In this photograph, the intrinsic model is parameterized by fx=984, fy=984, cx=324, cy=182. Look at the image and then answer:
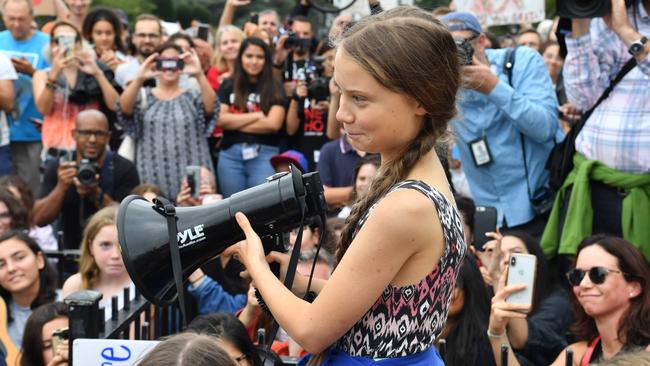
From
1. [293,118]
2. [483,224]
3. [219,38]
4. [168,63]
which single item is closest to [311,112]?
[293,118]

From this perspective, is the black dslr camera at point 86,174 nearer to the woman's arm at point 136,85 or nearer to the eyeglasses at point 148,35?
the woman's arm at point 136,85

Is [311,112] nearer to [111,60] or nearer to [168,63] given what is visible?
[168,63]

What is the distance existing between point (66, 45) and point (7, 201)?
1.85 m

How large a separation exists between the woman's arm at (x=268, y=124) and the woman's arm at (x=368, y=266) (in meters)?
5.42

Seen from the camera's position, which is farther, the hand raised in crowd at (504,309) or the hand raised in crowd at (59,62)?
the hand raised in crowd at (59,62)

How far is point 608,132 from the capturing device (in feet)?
16.6

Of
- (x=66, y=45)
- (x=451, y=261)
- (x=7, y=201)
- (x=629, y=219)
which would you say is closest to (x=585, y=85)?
(x=629, y=219)

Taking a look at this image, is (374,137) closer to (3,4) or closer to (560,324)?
(560,324)

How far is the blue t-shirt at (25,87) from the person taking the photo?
26.4ft

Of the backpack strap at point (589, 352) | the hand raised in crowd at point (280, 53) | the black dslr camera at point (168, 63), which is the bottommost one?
the backpack strap at point (589, 352)

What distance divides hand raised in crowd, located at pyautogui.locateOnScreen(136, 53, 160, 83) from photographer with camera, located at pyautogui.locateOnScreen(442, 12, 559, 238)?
2533 millimetres

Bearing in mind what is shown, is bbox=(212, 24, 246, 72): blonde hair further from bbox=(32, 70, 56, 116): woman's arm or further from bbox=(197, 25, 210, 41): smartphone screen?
bbox=(32, 70, 56, 116): woman's arm

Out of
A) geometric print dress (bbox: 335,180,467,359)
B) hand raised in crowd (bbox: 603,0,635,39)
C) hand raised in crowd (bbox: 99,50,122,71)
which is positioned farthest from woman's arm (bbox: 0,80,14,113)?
geometric print dress (bbox: 335,180,467,359)

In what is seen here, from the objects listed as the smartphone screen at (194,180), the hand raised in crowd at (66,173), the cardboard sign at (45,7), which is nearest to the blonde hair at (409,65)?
the smartphone screen at (194,180)
